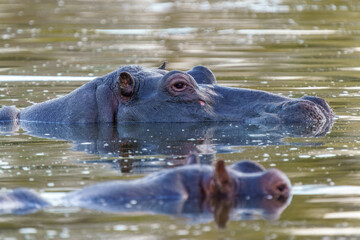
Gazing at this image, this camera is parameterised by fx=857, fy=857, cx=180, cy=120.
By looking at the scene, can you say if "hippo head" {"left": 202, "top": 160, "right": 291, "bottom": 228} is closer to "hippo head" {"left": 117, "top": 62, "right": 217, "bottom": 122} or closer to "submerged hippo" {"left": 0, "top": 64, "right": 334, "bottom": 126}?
"submerged hippo" {"left": 0, "top": 64, "right": 334, "bottom": 126}

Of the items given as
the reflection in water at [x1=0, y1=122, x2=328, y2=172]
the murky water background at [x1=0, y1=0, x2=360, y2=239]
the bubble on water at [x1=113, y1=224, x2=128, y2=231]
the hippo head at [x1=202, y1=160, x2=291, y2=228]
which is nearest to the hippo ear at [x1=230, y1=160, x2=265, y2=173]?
the hippo head at [x1=202, y1=160, x2=291, y2=228]

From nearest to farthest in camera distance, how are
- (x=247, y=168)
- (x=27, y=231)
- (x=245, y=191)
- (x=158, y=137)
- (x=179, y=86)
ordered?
(x=27, y=231) < (x=245, y=191) < (x=247, y=168) < (x=158, y=137) < (x=179, y=86)

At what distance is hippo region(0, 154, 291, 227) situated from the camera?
5930 millimetres

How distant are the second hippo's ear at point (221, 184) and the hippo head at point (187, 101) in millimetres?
3898

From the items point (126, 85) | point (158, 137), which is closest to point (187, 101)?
point (126, 85)

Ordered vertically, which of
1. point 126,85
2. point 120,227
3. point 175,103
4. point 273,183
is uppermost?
point 126,85

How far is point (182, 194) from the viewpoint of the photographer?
19.8 ft

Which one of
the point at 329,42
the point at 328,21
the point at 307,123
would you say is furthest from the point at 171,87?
the point at 328,21

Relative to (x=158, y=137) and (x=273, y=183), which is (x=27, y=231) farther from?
(x=158, y=137)

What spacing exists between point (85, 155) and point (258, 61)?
856 centimetres

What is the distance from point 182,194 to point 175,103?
4246 millimetres

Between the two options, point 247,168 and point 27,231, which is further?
point 247,168

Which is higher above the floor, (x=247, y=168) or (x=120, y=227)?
(x=247, y=168)

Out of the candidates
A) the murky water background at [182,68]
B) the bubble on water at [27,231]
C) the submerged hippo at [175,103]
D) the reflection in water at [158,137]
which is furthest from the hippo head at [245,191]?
the submerged hippo at [175,103]
